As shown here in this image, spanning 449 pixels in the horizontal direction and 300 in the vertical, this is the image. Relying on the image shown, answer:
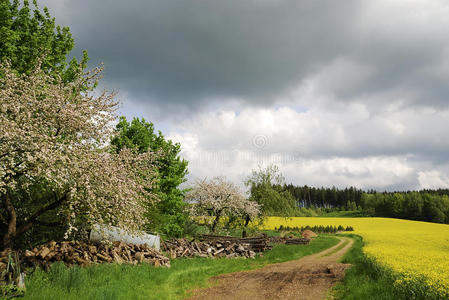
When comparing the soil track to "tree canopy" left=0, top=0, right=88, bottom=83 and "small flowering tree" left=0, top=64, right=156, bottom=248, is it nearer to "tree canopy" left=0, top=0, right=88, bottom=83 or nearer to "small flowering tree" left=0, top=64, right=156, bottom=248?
"small flowering tree" left=0, top=64, right=156, bottom=248

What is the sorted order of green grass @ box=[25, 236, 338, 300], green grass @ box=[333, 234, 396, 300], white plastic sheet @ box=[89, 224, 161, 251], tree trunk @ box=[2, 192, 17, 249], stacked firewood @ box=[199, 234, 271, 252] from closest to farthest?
green grass @ box=[25, 236, 338, 300] < green grass @ box=[333, 234, 396, 300] < tree trunk @ box=[2, 192, 17, 249] < white plastic sheet @ box=[89, 224, 161, 251] < stacked firewood @ box=[199, 234, 271, 252]

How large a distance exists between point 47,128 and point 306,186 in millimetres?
154969

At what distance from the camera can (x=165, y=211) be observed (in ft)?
87.8

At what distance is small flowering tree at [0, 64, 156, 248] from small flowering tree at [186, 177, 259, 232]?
1605cm

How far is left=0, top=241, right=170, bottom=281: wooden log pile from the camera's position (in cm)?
975

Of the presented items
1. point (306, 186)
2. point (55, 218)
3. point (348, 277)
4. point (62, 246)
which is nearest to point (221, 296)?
point (348, 277)

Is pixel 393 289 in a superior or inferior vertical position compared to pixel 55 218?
inferior

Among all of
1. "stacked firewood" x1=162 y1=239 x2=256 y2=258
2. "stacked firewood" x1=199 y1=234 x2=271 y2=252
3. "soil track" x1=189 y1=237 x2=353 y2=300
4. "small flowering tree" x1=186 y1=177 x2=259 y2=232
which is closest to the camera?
"soil track" x1=189 y1=237 x2=353 y2=300

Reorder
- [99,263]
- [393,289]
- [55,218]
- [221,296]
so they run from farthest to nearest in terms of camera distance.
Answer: [55,218], [99,263], [221,296], [393,289]

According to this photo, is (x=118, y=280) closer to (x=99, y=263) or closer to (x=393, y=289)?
(x=99, y=263)

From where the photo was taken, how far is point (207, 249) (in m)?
19.9

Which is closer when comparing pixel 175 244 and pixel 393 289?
pixel 393 289

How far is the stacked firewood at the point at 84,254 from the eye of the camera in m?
9.78

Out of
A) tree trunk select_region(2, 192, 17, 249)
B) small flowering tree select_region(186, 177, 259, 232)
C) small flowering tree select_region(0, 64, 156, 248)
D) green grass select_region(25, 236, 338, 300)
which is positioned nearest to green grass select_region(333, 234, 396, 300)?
green grass select_region(25, 236, 338, 300)
